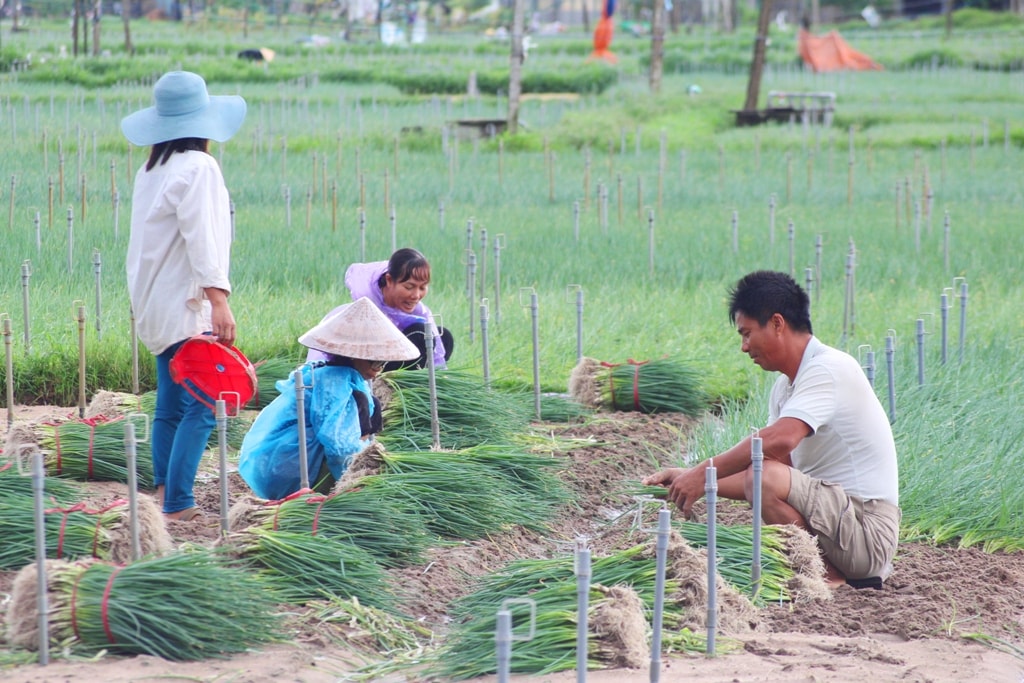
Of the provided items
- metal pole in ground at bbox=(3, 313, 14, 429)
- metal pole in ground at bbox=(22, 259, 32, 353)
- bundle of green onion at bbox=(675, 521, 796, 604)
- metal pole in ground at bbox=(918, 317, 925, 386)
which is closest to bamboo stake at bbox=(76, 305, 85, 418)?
metal pole in ground at bbox=(3, 313, 14, 429)

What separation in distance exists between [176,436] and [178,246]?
628 mm

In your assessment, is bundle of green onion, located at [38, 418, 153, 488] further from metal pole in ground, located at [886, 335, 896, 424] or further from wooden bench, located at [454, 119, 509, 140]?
wooden bench, located at [454, 119, 509, 140]

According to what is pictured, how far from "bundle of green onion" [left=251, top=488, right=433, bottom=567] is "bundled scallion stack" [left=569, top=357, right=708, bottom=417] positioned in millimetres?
2466

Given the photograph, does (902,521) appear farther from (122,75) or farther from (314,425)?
(122,75)

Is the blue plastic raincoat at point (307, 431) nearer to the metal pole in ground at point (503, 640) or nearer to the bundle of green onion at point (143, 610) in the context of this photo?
the bundle of green onion at point (143, 610)

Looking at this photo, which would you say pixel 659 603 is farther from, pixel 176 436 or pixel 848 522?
pixel 176 436

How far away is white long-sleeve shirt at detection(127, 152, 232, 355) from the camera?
Result: 4.43 meters

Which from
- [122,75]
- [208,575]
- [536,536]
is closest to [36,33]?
[122,75]

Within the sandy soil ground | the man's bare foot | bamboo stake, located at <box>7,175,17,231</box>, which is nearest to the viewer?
the sandy soil ground

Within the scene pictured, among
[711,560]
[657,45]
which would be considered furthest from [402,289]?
[657,45]

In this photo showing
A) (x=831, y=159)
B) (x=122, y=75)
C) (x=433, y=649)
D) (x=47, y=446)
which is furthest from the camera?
(x=831, y=159)

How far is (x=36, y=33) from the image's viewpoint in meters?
12.3

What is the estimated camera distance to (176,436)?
4559 millimetres

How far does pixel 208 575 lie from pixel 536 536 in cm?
166
